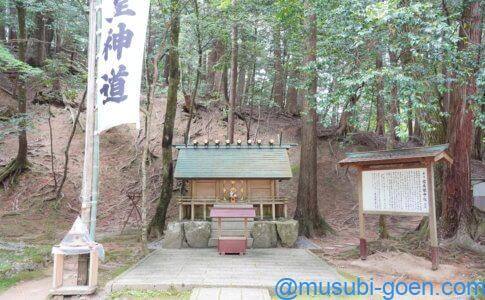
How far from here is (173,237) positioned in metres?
9.79

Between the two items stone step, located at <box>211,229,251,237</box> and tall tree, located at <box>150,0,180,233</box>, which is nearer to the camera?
stone step, located at <box>211,229,251,237</box>

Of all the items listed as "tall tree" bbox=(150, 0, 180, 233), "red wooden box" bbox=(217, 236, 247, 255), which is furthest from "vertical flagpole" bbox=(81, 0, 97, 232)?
"tall tree" bbox=(150, 0, 180, 233)

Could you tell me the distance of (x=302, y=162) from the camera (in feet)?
38.4

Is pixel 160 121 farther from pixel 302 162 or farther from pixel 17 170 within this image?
pixel 302 162

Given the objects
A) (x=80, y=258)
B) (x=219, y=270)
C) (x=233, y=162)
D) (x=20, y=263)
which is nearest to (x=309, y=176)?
(x=233, y=162)

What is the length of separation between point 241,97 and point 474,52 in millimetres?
14427

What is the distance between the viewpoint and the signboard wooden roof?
22.7 feet

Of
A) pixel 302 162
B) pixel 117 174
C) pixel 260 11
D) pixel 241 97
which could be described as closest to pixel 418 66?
pixel 302 162

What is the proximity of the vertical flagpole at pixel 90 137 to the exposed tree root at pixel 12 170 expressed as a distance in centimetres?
941

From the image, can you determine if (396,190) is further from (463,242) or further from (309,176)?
(309,176)

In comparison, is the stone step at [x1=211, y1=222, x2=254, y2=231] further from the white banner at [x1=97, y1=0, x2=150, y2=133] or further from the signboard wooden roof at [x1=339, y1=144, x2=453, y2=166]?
the white banner at [x1=97, y1=0, x2=150, y2=133]

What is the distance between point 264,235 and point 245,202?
1.10 metres

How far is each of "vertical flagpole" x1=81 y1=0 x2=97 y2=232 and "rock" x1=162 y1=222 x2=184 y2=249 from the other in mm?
3672

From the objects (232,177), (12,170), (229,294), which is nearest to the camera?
(229,294)
